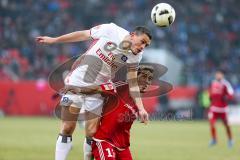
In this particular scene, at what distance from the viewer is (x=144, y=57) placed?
3222 cm

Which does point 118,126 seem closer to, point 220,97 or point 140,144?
point 140,144

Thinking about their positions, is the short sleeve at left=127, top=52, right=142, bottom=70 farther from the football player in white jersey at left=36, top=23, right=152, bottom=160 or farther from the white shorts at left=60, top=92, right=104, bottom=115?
the white shorts at left=60, top=92, right=104, bottom=115

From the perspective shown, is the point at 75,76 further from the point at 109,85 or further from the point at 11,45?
the point at 11,45

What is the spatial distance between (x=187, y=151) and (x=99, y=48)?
763 centimetres

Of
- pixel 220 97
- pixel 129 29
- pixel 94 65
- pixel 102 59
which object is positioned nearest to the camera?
pixel 102 59

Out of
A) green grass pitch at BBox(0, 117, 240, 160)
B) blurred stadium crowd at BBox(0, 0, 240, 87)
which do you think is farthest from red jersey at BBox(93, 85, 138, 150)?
blurred stadium crowd at BBox(0, 0, 240, 87)

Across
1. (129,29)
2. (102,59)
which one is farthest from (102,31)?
(129,29)

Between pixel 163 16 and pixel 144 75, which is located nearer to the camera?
pixel 144 75

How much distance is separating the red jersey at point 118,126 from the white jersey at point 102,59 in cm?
120

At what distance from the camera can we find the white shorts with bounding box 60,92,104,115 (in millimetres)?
10172

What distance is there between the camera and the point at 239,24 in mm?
38031

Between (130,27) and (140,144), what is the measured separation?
17803 millimetres

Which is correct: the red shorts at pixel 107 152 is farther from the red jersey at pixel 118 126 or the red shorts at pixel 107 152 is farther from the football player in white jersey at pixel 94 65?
the football player in white jersey at pixel 94 65

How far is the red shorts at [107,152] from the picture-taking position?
312 inches
